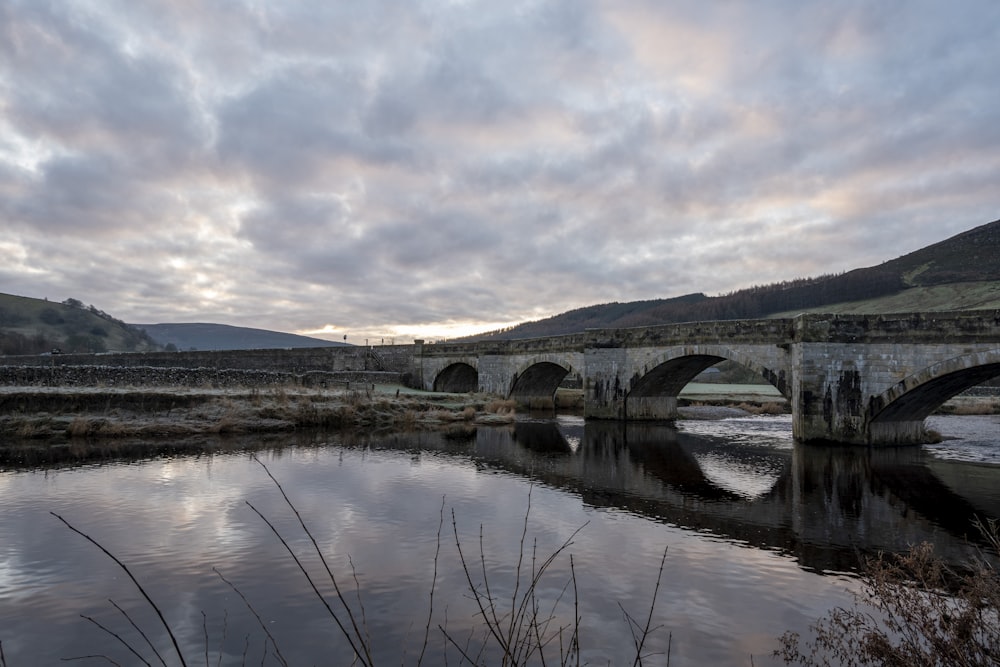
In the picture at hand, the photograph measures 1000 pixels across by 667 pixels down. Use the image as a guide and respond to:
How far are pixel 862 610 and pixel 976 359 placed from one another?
53.9 ft

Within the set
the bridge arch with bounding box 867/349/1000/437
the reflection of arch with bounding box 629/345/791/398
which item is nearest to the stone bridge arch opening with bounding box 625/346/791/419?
the reflection of arch with bounding box 629/345/791/398

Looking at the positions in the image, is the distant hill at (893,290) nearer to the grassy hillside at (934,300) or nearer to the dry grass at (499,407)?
the grassy hillside at (934,300)

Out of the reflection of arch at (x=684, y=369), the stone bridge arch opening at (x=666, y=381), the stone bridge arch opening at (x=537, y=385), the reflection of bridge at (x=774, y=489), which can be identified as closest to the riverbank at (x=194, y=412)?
the reflection of bridge at (x=774, y=489)

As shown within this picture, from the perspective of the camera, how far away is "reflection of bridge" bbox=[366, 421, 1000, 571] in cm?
1106

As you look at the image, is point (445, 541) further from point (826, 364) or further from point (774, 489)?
point (826, 364)

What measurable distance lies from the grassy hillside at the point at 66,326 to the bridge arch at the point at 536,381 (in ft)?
277

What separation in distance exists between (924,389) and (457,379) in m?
35.0

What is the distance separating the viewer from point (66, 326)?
114 metres

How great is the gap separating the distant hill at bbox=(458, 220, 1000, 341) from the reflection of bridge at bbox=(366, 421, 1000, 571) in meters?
59.0

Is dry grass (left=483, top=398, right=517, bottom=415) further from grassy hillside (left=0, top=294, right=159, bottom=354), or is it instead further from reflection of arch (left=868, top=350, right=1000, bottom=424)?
grassy hillside (left=0, top=294, right=159, bottom=354)

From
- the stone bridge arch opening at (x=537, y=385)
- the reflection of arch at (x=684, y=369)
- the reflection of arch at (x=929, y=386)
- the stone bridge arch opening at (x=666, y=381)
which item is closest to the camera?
the reflection of arch at (x=929, y=386)

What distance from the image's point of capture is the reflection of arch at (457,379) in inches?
1927

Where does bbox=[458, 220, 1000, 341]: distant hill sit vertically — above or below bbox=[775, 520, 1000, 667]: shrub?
above

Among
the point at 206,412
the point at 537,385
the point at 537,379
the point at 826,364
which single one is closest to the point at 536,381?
the point at 537,379
